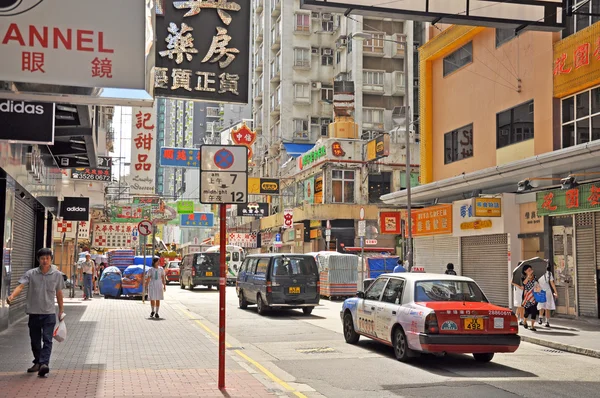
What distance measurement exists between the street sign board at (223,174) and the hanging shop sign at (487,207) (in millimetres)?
15202

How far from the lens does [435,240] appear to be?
30094 mm

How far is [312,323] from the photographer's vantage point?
68.2 feet

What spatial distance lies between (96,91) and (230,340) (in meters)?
10.8

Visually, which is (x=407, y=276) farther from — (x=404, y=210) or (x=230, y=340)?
(x=404, y=210)

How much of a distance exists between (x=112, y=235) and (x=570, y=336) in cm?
4377

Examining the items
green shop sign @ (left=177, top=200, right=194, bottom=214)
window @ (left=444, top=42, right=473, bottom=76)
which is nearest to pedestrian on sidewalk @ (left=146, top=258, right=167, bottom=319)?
window @ (left=444, top=42, right=473, bottom=76)

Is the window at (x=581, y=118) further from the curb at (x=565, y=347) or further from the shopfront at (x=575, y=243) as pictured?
→ the curb at (x=565, y=347)

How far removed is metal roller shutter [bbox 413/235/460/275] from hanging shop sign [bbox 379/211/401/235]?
221cm

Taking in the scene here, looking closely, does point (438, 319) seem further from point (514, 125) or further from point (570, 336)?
point (514, 125)

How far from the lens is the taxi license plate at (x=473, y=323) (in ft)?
39.9

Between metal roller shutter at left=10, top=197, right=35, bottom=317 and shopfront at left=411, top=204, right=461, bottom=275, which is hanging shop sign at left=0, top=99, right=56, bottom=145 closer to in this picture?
metal roller shutter at left=10, top=197, right=35, bottom=317

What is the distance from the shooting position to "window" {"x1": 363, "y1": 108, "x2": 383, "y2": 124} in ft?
192

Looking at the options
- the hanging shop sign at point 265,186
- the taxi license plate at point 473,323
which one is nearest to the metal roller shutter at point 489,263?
the taxi license plate at point 473,323

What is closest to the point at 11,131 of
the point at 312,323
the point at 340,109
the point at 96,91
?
the point at 96,91
